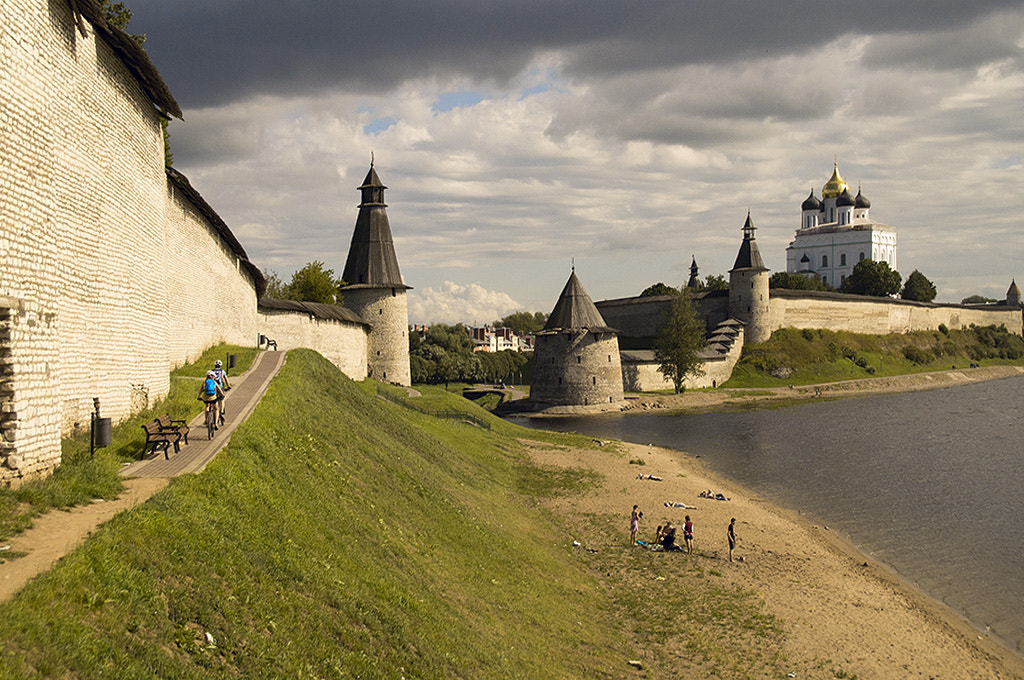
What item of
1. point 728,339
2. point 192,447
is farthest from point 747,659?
point 728,339

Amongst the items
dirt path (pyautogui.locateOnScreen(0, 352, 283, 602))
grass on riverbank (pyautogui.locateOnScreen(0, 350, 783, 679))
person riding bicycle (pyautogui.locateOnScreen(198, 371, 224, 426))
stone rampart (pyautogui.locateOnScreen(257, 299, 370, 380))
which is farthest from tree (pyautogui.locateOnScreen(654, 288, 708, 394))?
person riding bicycle (pyautogui.locateOnScreen(198, 371, 224, 426))

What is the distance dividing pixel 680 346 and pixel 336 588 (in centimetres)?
5777

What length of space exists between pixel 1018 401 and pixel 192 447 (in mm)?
61231

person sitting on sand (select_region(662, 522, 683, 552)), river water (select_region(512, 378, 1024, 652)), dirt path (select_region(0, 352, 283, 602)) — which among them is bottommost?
river water (select_region(512, 378, 1024, 652))

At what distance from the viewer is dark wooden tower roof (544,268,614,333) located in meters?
57.3

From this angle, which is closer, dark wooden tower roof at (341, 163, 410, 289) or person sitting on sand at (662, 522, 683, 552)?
person sitting on sand at (662, 522, 683, 552)

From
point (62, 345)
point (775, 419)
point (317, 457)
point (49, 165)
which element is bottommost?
point (775, 419)

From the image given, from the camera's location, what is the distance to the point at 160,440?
1040 cm

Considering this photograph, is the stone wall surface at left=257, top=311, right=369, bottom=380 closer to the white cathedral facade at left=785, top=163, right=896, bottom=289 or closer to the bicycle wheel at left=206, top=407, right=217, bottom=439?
the bicycle wheel at left=206, top=407, right=217, bottom=439

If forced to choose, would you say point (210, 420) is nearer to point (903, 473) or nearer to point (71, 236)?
point (71, 236)

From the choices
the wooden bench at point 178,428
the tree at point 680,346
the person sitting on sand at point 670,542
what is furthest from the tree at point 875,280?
the wooden bench at point 178,428

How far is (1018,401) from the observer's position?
183 feet

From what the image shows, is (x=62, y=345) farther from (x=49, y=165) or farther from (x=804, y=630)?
(x=804, y=630)

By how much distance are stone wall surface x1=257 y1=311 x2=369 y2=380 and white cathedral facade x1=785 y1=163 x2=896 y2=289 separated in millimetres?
100270
